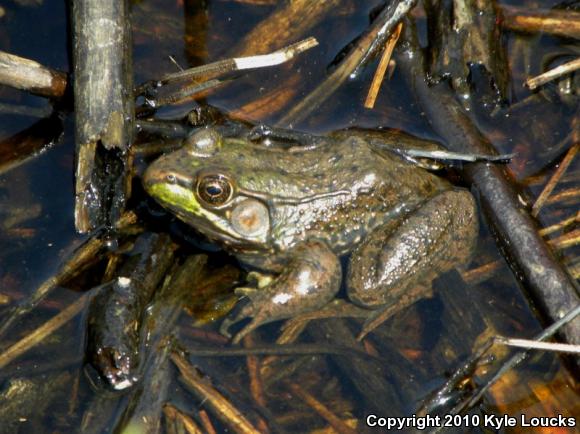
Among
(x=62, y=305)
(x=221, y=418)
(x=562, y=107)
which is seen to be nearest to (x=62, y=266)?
(x=62, y=305)

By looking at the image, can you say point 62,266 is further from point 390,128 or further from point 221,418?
point 390,128

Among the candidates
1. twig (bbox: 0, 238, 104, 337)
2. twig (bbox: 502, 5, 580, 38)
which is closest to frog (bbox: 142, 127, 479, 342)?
twig (bbox: 0, 238, 104, 337)

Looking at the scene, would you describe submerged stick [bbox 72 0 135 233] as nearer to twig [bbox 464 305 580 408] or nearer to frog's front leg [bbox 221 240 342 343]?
→ frog's front leg [bbox 221 240 342 343]

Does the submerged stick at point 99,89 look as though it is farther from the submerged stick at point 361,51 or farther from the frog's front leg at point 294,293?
the submerged stick at point 361,51

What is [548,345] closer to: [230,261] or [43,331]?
[230,261]

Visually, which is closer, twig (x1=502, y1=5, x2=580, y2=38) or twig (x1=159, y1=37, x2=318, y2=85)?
twig (x1=159, y1=37, x2=318, y2=85)

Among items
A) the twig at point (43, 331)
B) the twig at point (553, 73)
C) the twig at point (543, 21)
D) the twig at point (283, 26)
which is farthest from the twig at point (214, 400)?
the twig at point (543, 21)
